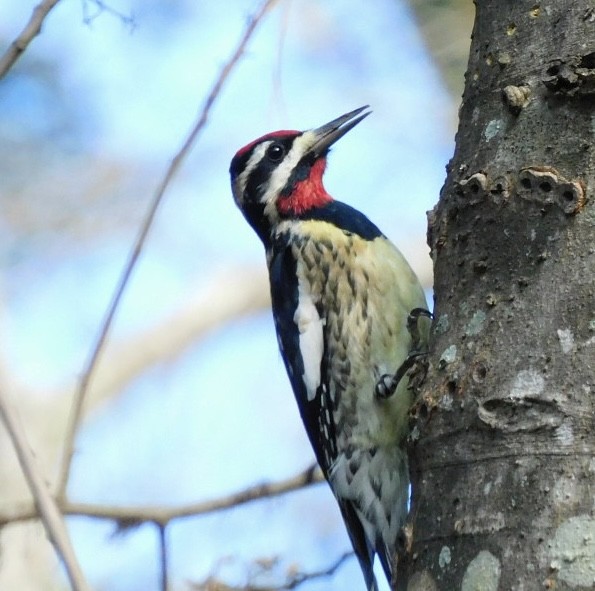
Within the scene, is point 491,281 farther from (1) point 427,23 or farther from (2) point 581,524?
(1) point 427,23

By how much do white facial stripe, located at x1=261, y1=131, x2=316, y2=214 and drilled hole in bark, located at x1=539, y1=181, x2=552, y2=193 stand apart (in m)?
1.85

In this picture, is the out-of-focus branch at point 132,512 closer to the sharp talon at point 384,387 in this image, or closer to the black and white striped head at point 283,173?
the sharp talon at point 384,387

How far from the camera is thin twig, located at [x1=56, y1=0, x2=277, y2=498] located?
1.99m

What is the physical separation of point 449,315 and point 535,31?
51 centimetres

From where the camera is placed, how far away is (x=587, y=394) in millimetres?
1629

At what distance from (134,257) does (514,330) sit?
31.6 inches

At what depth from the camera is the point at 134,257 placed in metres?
2.21

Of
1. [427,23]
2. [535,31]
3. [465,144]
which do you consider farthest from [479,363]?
[427,23]

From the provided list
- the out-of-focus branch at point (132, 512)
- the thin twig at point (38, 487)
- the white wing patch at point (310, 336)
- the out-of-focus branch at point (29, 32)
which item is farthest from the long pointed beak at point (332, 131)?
the thin twig at point (38, 487)

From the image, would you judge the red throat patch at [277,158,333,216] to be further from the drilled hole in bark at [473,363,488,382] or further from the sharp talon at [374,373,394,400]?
the drilled hole in bark at [473,363,488,382]

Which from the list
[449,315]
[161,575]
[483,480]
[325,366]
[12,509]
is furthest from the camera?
[325,366]

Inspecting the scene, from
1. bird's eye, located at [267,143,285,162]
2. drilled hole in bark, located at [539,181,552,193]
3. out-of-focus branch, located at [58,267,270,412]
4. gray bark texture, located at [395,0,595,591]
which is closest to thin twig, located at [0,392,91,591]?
gray bark texture, located at [395,0,595,591]

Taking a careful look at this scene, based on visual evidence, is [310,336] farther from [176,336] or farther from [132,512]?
[176,336]

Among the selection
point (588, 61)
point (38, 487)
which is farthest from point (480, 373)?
point (38, 487)
